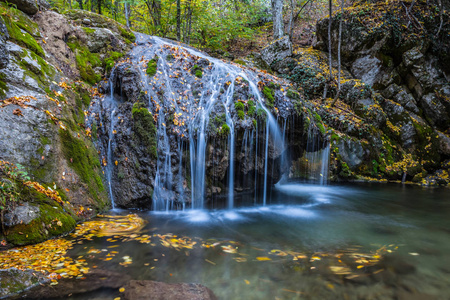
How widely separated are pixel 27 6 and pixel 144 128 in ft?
15.9

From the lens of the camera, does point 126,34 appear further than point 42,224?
Yes

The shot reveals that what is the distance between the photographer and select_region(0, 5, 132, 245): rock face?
3555 mm

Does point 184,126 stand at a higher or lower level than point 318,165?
higher

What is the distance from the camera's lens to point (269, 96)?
23.8 ft

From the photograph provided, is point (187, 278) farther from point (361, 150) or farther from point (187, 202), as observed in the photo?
point (361, 150)

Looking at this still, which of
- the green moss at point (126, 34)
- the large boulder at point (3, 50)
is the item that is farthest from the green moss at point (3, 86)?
the green moss at point (126, 34)

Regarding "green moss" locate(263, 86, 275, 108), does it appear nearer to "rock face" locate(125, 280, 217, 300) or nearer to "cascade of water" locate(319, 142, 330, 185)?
"cascade of water" locate(319, 142, 330, 185)

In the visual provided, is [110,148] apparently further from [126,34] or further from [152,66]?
[126,34]

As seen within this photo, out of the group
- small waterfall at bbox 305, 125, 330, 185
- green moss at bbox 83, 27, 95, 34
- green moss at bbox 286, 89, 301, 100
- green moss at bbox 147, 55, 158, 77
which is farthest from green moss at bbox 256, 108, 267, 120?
green moss at bbox 83, 27, 95, 34

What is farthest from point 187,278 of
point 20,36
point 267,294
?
point 20,36

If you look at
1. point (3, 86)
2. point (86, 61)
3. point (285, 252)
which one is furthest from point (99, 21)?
point (285, 252)

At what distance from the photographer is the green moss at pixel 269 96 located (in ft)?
23.4

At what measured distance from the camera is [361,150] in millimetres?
10992

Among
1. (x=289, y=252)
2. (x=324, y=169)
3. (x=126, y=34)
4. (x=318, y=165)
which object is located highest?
(x=126, y=34)
